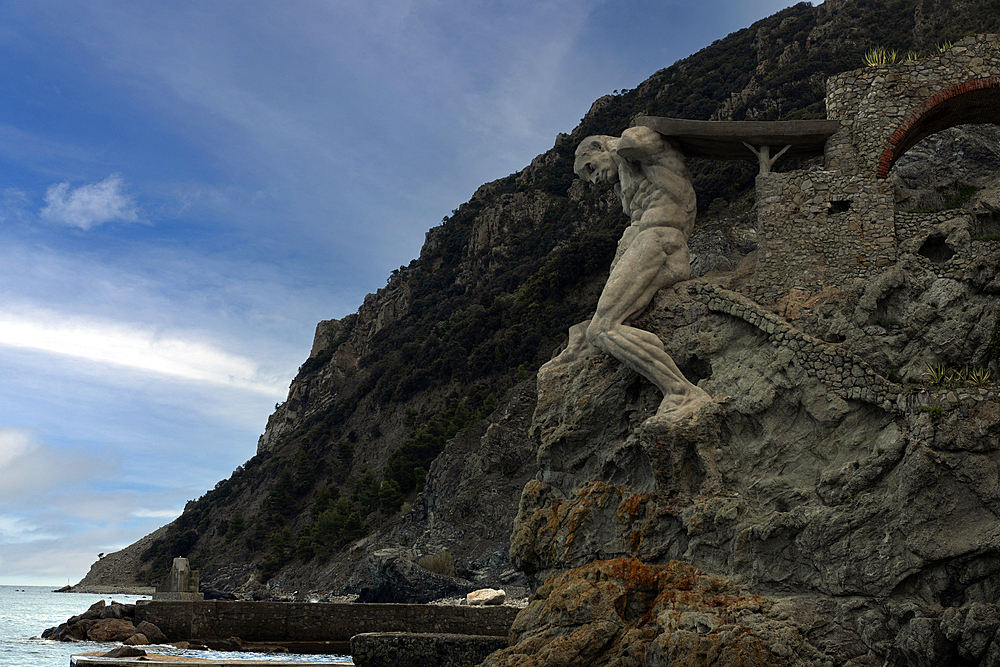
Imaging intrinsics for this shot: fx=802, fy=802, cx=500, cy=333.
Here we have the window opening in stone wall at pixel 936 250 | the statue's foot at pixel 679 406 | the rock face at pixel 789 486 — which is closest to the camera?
the rock face at pixel 789 486

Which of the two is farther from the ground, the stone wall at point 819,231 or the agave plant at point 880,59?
the agave plant at point 880,59

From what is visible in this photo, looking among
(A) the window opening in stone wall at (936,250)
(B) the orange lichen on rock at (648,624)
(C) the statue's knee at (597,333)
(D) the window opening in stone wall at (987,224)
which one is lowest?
(B) the orange lichen on rock at (648,624)

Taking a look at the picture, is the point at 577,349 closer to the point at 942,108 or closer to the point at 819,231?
the point at 819,231

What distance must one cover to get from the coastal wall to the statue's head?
8.88m

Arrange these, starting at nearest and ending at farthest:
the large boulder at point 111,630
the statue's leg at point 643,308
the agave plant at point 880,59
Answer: the statue's leg at point 643,308, the agave plant at point 880,59, the large boulder at point 111,630

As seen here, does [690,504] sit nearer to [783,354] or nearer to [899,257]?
[783,354]

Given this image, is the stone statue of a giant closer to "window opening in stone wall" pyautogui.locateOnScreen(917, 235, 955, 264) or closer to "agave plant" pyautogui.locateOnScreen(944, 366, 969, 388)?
"agave plant" pyautogui.locateOnScreen(944, 366, 969, 388)

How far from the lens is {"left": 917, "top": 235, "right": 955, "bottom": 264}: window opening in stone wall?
12.5 m

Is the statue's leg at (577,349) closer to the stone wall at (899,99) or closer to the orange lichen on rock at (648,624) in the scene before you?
the orange lichen on rock at (648,624)

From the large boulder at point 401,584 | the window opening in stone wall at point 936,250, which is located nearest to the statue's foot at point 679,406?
the window opening in stone wall at point 936,250

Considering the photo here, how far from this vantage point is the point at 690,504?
11.1 meters

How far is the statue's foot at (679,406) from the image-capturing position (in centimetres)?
1143

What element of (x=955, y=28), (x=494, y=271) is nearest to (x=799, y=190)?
(x=955, y=28)

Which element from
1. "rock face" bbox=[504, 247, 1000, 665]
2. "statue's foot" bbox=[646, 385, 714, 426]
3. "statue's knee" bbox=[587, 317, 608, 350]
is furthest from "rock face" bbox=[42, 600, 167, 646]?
"statue's foot" bbox=[646, 385, 714, 426]
